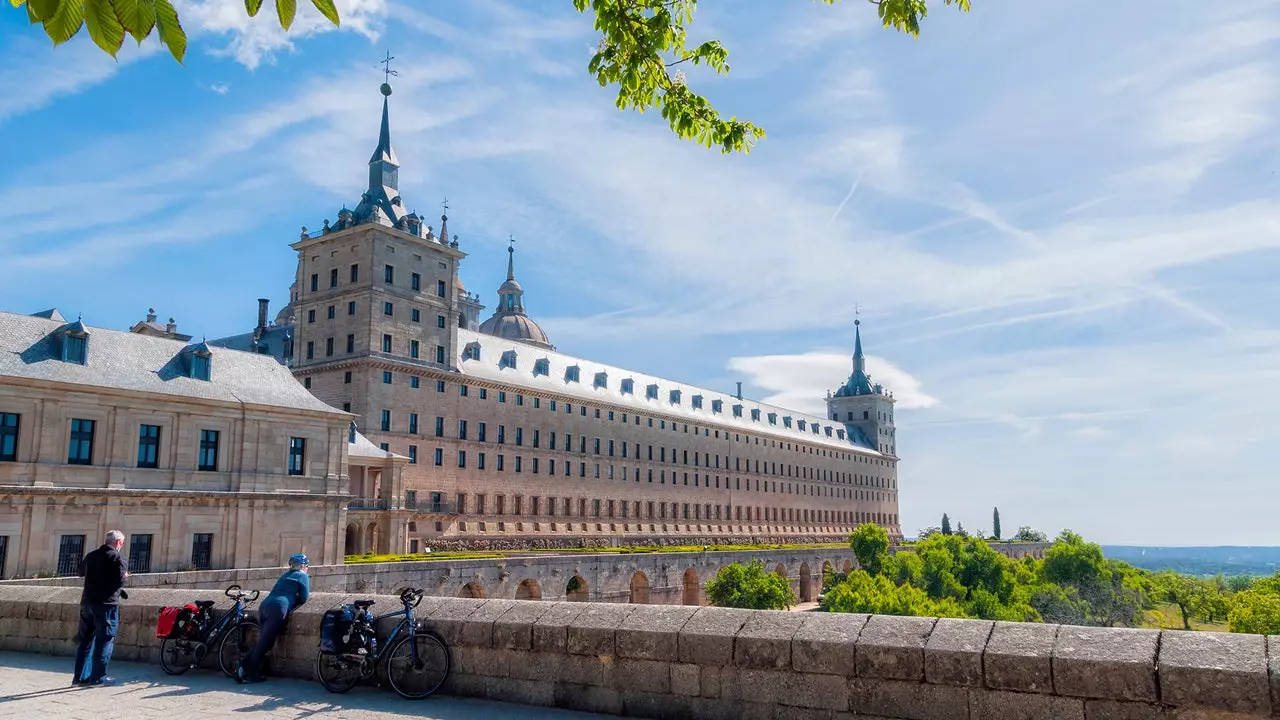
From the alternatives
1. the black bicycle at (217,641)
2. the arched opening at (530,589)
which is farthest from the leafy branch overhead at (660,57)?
the arched opening at (530,589)

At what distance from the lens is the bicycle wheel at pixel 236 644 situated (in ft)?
33.0

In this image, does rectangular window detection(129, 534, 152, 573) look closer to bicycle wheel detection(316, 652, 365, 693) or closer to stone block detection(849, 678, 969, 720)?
bicycle wheel detection(316, 652, 365, 693)

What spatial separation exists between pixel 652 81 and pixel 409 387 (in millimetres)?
54682

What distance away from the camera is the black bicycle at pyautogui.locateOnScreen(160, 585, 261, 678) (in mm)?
10102

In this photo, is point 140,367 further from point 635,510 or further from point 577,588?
point 635,510

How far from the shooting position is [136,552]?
31.9m

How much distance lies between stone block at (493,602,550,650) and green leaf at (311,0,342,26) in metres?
6.01

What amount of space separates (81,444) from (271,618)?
2637 cm

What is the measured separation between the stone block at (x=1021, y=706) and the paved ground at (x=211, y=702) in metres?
3.18

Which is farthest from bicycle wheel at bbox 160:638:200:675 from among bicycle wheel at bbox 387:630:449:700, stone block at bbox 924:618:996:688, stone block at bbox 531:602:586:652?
stone block at bbox 924:618:996:688

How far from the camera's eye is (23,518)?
2930cm

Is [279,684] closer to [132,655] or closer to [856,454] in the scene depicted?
[132,655]

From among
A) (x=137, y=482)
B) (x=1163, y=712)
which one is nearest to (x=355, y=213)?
(x=137, y=482)

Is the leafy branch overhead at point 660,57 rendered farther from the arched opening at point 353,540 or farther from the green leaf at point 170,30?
the arched opening at point 353,540
